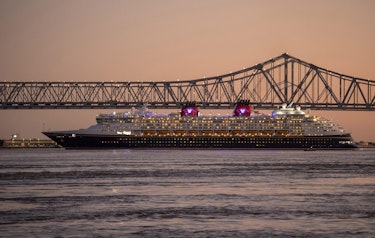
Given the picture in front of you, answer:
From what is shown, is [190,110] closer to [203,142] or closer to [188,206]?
[203,142]

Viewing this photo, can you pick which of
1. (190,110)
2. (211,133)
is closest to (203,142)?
(211,133)

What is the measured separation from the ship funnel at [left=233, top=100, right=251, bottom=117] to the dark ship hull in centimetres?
697

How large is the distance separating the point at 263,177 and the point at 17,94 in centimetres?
10771

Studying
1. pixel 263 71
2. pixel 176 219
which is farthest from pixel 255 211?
pixel 263 71

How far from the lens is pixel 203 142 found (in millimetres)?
135750

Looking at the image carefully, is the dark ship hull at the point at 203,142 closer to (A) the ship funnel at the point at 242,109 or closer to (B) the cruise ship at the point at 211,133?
(B) the cruise ship at the point at 211,133

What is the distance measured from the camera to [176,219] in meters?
31.0

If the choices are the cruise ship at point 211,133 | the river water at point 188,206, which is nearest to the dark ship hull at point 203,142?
the cruise ship at point 211,133

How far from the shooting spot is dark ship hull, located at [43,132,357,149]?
135 m

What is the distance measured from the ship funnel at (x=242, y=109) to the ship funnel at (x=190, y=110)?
6194 millimetres

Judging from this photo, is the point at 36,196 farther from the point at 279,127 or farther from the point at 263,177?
the point at 279,127

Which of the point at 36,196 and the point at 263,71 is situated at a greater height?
the point at 263,71

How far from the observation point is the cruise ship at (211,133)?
135m

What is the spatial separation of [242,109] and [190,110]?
8.00 m
